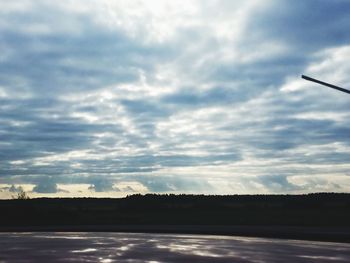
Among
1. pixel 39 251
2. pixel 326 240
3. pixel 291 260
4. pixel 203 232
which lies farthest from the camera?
pixel 203 232

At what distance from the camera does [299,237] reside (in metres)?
36.2

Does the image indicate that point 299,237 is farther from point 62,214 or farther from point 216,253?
point 62,214

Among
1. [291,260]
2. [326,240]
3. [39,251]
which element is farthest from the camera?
[326,240]

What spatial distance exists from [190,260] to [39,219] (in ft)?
152

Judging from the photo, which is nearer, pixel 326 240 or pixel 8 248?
pixel 8 248

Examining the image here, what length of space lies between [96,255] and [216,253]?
6023 millimetres

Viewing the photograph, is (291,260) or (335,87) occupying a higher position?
(335,87)

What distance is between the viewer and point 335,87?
86.6ft

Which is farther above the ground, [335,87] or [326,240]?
[335,87]

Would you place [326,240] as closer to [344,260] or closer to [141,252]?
[344,260]

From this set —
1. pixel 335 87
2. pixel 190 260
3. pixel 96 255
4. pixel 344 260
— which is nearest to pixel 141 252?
pixel 96 255

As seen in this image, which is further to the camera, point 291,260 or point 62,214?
point 62,214

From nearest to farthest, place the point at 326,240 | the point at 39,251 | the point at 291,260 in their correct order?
1. the point at 291,260
2. the point at 39,251
3. the point at 326,240

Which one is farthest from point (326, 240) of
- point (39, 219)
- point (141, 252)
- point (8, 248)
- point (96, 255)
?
point (39, 219)
